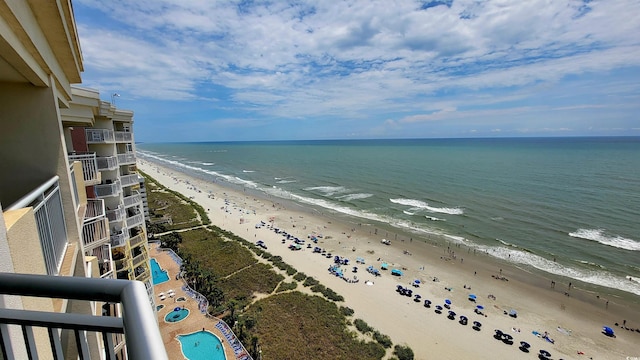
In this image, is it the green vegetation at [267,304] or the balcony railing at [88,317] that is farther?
the green vegetation at [267,304]

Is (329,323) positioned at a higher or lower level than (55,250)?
lower

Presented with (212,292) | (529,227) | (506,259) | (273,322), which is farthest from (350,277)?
(529,227)

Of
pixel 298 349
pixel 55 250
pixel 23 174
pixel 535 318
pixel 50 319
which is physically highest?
pixel 23 174

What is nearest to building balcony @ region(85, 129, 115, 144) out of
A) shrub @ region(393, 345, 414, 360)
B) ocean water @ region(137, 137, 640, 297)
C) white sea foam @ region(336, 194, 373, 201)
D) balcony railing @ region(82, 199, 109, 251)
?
balcony railing @ region(82, 199, 109, 251)

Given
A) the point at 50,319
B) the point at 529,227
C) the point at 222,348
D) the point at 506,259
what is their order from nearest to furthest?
the point at 50,319 → the point at 222,348 → the point at 506,259 → the point at 529,227

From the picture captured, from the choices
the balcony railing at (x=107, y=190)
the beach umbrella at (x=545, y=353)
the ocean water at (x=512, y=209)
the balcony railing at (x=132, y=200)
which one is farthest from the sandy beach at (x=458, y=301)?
the balcony railing at (x=107, y=190)

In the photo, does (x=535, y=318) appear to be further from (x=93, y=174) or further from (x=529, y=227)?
(x=93, y=174)

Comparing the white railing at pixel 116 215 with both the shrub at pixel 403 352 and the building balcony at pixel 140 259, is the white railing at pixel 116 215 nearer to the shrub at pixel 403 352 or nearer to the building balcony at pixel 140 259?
the building balcony at pixel 140 259
